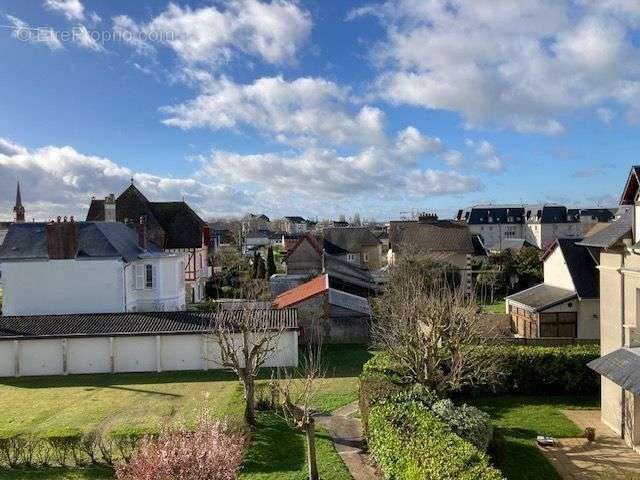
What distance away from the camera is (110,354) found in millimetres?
25906

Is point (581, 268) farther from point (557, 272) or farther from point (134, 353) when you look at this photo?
point (134, 353)

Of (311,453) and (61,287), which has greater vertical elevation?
(61,287)

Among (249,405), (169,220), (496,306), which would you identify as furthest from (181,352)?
(496,306)

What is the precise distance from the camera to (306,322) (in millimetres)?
30594

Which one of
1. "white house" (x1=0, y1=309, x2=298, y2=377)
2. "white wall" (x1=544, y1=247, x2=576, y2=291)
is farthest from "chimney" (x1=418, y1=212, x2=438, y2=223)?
"white house" (x1=0, y1=309, x2=298, y2=377)

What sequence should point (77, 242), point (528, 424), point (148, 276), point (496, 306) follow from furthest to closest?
point (496, 306) < point (148, 276) < point (77, 242) < point (528, 424)

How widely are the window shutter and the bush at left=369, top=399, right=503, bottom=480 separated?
2403 centimetres

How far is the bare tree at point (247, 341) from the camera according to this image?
1714 centimetres

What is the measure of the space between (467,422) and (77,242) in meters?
26.2

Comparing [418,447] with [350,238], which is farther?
[350,238]

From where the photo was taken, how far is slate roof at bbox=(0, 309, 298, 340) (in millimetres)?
25812

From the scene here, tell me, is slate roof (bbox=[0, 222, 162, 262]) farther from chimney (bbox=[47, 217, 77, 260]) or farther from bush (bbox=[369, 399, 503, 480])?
bush (bbox=[369, 399, 503, 480])

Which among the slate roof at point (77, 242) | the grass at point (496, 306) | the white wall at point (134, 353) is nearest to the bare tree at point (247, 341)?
the white wall at point (134, 353)

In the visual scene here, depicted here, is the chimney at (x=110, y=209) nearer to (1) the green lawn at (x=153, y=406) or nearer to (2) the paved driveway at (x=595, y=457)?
(1) the green lawn at (x=153, y=406)
